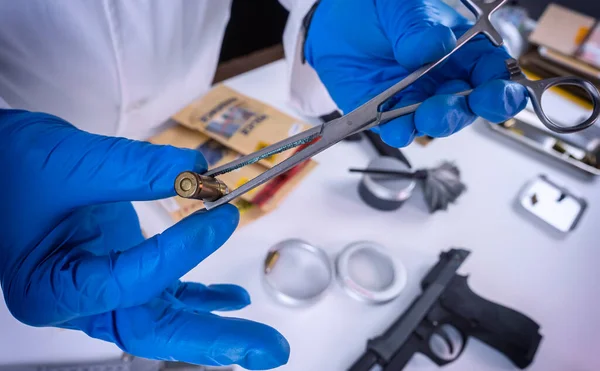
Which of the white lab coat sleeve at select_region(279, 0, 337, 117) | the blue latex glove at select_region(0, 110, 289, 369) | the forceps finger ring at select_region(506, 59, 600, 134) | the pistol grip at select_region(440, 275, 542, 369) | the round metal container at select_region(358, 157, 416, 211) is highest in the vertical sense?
the forceps finger ring at select_region(506, 59, 600, 134)

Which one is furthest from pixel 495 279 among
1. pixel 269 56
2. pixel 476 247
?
pixel 269 56

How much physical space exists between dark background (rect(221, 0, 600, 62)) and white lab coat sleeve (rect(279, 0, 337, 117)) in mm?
332

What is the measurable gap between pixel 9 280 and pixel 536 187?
0.85 meters

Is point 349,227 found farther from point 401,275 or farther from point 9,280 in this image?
point 9,280

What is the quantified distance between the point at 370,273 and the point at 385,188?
144 mm

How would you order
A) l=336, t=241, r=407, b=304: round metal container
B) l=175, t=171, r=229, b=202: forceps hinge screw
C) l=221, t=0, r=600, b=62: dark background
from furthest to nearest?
l=221, t=0, r=600, b=62: dark background < l=336, t=241, r=407, b=304: round metal container < l=175, t=171, r=229, b=202: forceps hinge screw

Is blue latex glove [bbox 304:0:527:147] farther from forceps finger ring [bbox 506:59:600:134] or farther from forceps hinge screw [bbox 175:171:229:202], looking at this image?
forceps hinge screw [bbox 175:171:229:202]

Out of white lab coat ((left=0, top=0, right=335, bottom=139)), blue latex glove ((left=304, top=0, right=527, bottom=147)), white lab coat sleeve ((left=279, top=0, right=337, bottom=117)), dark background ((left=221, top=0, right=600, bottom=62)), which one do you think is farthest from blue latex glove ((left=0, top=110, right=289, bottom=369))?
dark background ((left=221, top=0, right=600, bottom=62))

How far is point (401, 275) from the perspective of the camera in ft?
2.13

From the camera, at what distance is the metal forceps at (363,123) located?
0.43 metres

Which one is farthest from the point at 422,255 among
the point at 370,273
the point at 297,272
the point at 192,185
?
the point at 192,185

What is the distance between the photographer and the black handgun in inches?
22.7

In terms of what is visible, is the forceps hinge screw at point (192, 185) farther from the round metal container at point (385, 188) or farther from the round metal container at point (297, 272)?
the round metal container at point (385, 188)

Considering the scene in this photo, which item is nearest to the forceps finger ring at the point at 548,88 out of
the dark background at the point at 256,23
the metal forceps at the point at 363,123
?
the metal forceps at the point at 363,123
